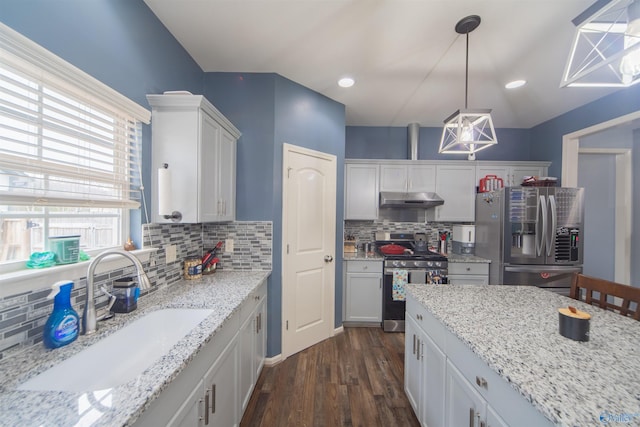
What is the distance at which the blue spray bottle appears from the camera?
3.01 ft

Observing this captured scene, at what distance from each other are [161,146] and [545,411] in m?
2.19

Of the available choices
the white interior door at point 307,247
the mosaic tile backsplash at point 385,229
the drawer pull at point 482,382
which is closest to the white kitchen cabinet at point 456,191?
the mosaic tile backsplash at point 385,229

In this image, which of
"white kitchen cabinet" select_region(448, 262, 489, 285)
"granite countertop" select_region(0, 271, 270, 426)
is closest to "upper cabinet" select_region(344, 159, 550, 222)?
"white kitchen cabinet" select_region(448, 262, 489, 285)

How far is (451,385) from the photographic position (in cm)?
117

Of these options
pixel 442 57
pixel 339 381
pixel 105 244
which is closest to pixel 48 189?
pixel 105 244

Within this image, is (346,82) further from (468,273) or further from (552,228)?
(552,228)

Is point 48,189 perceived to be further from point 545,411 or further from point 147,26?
point 545,411

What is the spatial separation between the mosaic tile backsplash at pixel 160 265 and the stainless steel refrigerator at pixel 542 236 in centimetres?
276

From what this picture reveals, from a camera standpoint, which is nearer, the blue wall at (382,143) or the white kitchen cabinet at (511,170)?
the white kitchen cabinet at (511,170)

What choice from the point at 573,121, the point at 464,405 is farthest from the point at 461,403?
the point at 573,121

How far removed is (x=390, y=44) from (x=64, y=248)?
2.57 m

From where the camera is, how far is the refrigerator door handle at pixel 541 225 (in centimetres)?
270

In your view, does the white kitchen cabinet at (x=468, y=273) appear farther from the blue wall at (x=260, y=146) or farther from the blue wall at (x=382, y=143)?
the blue wall at (x=260, y=146)

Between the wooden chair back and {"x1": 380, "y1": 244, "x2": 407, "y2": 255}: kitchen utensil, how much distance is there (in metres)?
1.70
